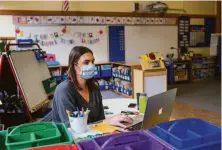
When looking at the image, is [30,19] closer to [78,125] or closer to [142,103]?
[142,103]

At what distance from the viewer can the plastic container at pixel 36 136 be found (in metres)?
0.98

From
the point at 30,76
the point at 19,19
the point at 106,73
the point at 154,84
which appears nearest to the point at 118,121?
the point at 30,76

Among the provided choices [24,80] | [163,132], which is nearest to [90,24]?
[24,80]

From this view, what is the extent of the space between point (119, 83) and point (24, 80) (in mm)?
3601

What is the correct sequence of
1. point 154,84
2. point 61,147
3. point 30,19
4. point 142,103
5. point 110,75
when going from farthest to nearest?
point 110,75 < point 30,19 < point 154,84 < point 142,103 < point 61,147

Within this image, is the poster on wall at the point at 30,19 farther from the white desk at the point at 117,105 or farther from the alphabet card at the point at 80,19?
the white desk at the point at 117,105

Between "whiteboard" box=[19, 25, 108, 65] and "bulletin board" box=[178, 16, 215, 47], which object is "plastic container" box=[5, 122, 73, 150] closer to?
"whiteboard" box=[19, 25, 108, 65]

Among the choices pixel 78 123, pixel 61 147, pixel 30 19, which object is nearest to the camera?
pixel 61 147

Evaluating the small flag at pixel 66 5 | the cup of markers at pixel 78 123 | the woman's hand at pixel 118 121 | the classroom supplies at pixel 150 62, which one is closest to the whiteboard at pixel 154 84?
the classroom supplies at pixel 150 62

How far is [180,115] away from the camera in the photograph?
4.47 metres

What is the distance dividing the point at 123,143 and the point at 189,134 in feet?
1.01

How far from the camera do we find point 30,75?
294 cm

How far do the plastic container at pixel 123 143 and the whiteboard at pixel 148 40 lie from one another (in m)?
6.04

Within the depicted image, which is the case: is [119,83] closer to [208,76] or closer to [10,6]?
[10,6]
